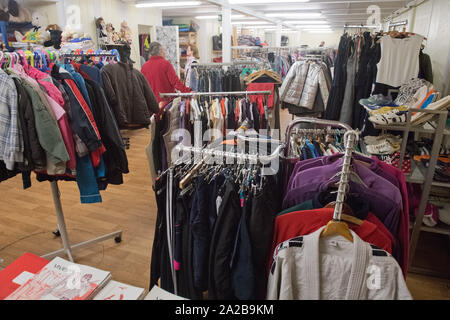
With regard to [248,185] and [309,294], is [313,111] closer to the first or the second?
[248,185]

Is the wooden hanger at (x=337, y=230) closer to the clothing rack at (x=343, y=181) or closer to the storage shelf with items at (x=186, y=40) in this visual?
the clothing rack at (x=343, y=181)

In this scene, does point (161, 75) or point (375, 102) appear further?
point (161, 75)

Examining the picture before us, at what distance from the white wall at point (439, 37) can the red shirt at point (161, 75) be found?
126 inches

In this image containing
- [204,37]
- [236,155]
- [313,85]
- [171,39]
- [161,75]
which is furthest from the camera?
[204,37]

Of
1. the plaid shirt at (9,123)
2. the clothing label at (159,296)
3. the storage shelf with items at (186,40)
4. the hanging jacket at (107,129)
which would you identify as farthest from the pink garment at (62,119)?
the storage shelf with items at (186,40)

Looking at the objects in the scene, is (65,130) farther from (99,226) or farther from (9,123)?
(99,226)

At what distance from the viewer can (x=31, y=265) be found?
128 centimetres

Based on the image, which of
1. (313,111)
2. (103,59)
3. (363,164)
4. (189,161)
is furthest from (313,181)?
(103,59)

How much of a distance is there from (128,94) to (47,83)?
103 centimetres

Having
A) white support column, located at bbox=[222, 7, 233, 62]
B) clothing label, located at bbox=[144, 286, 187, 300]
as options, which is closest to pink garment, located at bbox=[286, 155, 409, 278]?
clothing label, located at bbox=[144, 286, 187, 300]

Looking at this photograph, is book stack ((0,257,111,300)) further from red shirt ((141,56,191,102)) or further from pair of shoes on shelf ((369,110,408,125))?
red shirt ((141,56,191,102))

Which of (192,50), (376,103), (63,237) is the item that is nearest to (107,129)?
(63,237)

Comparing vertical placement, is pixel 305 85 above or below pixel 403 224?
above

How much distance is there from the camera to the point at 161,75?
439 cm
